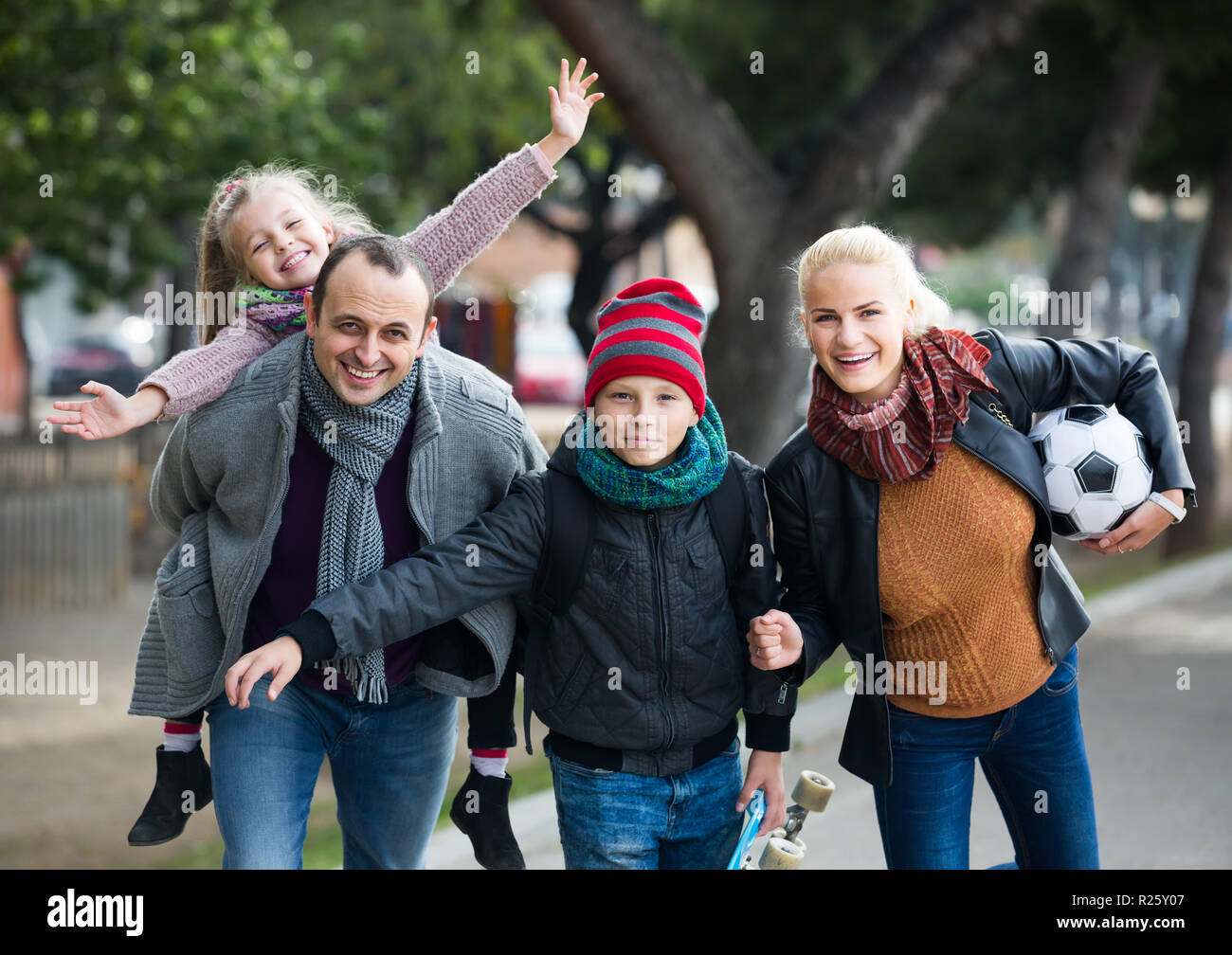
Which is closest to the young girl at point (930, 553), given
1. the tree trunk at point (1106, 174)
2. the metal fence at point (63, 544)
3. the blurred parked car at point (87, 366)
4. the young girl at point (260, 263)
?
the young girl at point (260, 263)

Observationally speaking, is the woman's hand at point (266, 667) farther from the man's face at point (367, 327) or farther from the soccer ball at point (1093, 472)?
the soccer ball at point (1093, 472)

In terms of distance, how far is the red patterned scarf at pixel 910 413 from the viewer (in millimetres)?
2861

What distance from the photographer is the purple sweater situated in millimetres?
2936

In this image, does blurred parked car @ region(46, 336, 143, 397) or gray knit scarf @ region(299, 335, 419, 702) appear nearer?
gray knit scarf @ region(299, 335, 419, 702)

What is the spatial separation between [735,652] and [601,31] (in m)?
5.29

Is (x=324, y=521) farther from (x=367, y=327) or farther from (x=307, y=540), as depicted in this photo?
(x=367, y=327)

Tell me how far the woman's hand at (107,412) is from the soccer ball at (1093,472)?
1.95 m

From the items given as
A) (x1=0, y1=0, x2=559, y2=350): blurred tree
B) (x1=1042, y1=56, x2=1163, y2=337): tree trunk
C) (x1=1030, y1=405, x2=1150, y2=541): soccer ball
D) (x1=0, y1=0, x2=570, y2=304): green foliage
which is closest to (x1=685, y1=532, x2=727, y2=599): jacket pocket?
(x1=1030, y1=405, x2=1150, y2=541): soccer ball

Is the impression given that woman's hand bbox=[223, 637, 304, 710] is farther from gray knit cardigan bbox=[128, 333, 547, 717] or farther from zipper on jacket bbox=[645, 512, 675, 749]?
zipper on jacket bbox=[645, 512, 675, 749]

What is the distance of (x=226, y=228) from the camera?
312 cm

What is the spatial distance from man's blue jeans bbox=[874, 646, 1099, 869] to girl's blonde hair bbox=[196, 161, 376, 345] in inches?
70.5

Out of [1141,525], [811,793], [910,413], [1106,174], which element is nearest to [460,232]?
[910,413]

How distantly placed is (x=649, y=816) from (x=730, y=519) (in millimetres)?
654

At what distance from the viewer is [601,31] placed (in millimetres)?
7418
